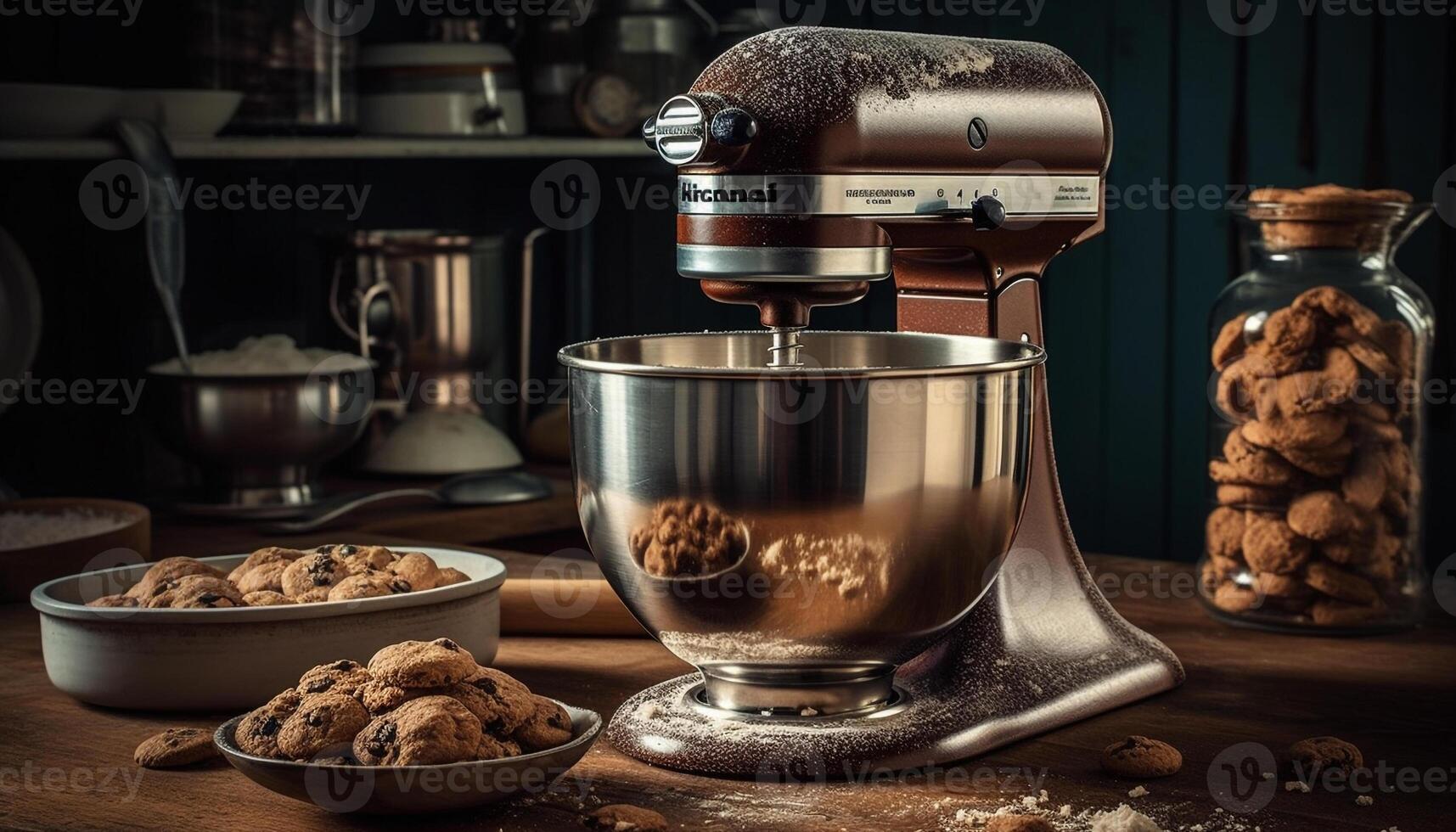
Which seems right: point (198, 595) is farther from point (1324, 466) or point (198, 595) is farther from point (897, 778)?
point (1324, 466)

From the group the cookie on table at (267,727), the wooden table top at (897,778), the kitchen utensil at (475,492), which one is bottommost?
the kitchen utensil at (475,492)

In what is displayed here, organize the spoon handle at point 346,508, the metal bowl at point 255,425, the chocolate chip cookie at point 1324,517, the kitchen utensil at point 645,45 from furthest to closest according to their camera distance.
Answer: the kitchen utensil at point 645,45, the metal bowl at point 255,425, the spoon handle at point 346,508, the chocolate chip cookie at point 1324,517

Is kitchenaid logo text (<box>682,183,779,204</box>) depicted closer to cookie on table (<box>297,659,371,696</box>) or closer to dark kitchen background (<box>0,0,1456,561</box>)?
cookie on table (<box>297,659,371,696</box>)

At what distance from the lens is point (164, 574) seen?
1.09 metres

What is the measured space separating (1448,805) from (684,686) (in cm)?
42

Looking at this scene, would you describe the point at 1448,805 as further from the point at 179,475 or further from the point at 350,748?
the point at 179,475

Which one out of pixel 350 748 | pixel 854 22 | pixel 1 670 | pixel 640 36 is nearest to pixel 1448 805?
pixel 350 748

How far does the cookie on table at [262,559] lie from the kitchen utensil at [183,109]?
2.90ft

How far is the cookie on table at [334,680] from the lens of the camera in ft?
2.92

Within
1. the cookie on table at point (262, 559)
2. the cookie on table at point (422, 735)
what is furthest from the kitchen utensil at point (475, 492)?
the cookie on table at point (422, 735)

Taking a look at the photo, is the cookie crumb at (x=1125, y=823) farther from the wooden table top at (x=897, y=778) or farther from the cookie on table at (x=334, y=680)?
the cookie on table at (x=334, y=680)

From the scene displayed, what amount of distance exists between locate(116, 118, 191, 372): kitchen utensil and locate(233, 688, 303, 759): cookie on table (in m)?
1.05

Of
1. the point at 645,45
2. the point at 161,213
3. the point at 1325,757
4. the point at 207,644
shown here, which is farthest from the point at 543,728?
the point at 645,45

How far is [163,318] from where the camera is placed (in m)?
2.17
